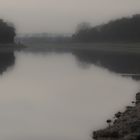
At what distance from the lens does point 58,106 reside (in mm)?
17516

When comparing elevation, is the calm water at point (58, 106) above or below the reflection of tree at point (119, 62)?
above

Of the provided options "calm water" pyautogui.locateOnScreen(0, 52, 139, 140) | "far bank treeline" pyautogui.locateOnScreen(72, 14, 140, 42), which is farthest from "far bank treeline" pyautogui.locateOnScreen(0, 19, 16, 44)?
"calm water" pyautogui.locateOnScreen(0, 52, 139, 140)

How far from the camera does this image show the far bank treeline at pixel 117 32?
97.3 m

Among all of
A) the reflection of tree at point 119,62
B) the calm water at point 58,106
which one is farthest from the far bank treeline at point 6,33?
the calm water at point 58,106

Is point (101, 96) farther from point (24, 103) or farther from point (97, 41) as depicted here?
point (97, 41)

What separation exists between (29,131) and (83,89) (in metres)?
10.5

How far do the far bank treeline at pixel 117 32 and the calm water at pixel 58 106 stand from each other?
7012 cm

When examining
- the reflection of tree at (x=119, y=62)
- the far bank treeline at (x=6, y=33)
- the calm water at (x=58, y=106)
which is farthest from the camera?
the far bank treeline at (x=6, y=33)

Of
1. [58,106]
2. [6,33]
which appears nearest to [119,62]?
[58,106]

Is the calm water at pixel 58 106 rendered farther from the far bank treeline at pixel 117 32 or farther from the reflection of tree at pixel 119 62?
the far bank treeline at pixel 117 32

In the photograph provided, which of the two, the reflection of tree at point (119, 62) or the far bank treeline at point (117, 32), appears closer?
the reflection of tree at point (119, 62)

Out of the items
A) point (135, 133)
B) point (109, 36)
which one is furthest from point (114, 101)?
point (109, 36)

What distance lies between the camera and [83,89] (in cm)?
2317

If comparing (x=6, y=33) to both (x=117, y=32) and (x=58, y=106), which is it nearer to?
(x=117, y=32)
